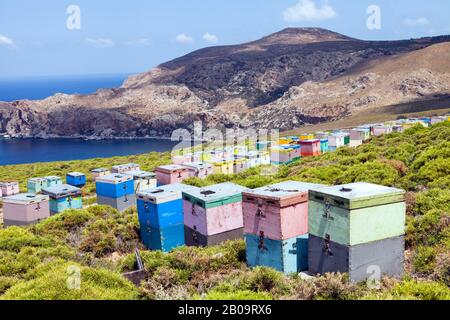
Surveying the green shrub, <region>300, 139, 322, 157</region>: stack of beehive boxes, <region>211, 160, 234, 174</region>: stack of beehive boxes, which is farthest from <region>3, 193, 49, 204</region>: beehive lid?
<region>300, 139, 322, 157</region>: stack of beehive boxes

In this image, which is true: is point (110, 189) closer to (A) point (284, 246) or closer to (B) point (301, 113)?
A: (A) point (284, 246)

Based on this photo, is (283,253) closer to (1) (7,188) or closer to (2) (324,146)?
(1) (7,188)

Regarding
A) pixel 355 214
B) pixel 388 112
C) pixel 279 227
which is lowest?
pixel 279 227

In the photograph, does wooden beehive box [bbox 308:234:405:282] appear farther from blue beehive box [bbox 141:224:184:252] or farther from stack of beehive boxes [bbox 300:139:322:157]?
stack of beehive boxes [bbox 300:139:322:157]

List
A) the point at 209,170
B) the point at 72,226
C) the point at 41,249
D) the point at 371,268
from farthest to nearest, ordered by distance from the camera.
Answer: the point at 209,170 → the point at 72,226 → the point at 41,249 → the point at 371,268

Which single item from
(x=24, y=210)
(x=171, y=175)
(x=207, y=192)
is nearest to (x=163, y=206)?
(x=207, y=192)

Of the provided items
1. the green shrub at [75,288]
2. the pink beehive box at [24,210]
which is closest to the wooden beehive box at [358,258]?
the green shrub at [75,288]
